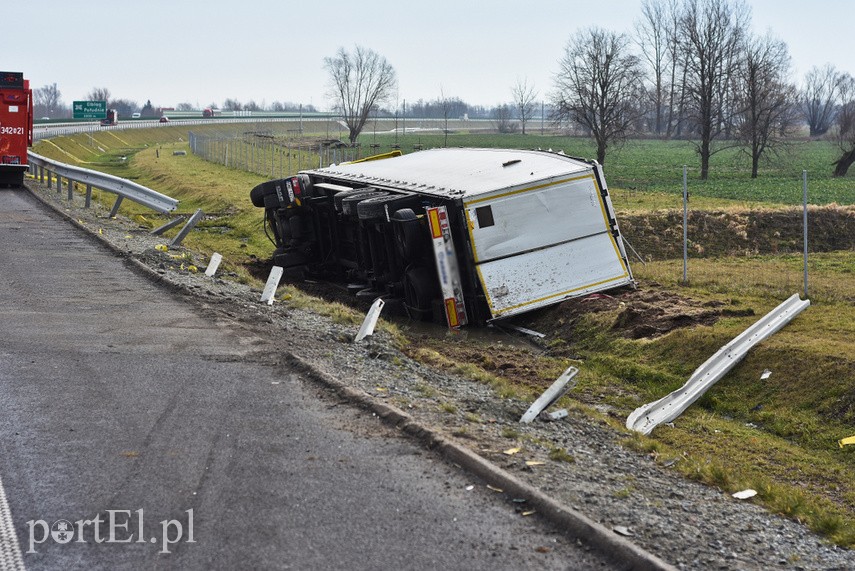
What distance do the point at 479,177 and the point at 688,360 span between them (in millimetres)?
4869

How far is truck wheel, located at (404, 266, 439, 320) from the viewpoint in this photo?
50.9ft

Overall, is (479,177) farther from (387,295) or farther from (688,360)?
(688,360)

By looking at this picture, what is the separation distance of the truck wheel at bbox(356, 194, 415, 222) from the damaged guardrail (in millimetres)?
5659

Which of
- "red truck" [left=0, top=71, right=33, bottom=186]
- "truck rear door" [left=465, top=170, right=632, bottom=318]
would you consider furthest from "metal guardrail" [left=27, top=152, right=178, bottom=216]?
"truck rear door" [left=465, top=170, right=632, bottom=318]

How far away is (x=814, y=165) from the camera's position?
62.9 meters

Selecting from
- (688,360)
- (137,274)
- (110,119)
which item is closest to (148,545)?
(688,360)

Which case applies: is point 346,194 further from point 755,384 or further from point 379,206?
point 755,384

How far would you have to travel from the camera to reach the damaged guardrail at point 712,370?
10391 mm

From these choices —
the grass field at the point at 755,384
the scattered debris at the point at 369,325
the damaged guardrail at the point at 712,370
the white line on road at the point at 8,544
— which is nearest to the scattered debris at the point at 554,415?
the grass field at the point at 755,384

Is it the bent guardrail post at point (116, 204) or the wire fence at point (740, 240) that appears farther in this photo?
the bent guardrail post at point (116, 204)

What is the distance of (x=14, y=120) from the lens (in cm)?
3166

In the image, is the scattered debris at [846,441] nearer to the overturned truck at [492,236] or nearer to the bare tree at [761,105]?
the overturned truck at [492,236]

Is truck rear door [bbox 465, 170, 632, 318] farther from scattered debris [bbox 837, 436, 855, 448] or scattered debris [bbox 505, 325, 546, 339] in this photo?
scattered debris [bbox 837, 436, 855, 448]

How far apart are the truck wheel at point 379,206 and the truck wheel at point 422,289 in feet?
3.13
